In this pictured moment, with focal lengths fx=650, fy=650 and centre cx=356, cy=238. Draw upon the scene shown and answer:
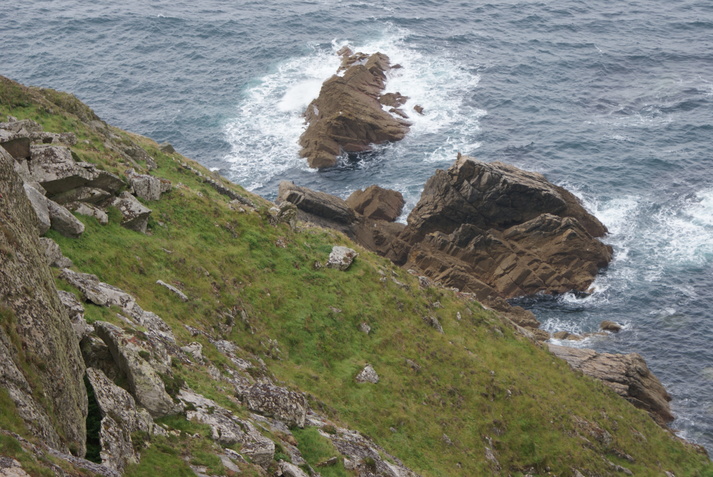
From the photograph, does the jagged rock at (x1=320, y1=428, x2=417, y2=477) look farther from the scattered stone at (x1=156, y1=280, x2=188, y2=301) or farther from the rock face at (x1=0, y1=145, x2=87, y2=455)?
the rock face at (x1=0, y1=145, x2=87, y2=455)

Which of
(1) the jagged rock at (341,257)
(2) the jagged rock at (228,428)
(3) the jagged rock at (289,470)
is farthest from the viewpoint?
(1) the jagged rock at (341,257)

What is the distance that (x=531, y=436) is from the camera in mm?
38906

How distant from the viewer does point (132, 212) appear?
120 feet

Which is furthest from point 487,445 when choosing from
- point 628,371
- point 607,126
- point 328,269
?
point 607,126

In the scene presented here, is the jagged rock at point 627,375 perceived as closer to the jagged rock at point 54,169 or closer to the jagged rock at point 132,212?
the jagged rock at point 132,212

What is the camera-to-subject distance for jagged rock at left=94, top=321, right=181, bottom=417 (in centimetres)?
2102

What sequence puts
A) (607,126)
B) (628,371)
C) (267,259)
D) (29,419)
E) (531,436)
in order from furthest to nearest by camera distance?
(607,126), (628,371), (267,259), (531,436), (29,419)

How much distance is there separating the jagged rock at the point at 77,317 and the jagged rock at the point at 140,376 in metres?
0.56

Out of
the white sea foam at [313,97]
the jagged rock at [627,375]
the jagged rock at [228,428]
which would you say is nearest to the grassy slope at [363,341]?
the jagged rock at [228,428]

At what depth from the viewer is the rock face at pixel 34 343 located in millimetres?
15461

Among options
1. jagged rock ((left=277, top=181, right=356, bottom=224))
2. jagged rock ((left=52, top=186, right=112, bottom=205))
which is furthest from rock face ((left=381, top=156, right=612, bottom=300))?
jagged rock ((left=52, top=186, right=112, bottom=205))

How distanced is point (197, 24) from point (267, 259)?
10522 cm

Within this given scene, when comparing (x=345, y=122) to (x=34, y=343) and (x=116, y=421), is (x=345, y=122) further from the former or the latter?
(x=34, y=343)

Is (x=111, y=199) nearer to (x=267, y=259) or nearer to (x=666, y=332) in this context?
(x=267, y=259)
